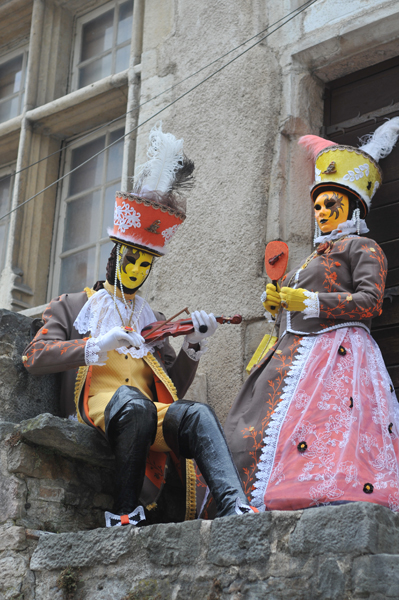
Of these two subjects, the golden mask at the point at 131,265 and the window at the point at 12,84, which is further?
the window at the point at 12,84

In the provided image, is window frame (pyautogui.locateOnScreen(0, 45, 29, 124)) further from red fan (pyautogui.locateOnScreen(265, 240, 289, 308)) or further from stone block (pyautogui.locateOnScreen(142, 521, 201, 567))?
stone block (pyautogui.locateOnScreen(142, 521, 201, 567))

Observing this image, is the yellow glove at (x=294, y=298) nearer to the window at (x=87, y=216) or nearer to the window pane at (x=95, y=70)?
the window at (x=87, y=216)

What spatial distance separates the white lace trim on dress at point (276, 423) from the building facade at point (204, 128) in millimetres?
686

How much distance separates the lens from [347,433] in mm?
3125

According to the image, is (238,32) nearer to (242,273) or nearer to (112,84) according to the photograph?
(112,84)

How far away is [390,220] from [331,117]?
0.88 metres

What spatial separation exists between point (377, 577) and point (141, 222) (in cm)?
208

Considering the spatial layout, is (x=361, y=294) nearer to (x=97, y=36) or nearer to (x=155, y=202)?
(x=155, y=202)

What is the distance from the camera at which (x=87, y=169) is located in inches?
233

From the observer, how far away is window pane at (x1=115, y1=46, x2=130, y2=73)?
232 inches

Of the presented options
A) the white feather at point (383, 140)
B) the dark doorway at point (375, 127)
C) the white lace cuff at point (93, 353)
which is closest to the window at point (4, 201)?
the dark doorway at point (375, 127)

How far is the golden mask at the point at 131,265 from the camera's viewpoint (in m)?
3.76

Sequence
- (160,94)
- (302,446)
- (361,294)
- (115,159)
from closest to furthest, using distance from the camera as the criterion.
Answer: (302,446) < (361,294) < (160,94) < (115,159)

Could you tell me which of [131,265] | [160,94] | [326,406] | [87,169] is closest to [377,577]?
[326,406]
